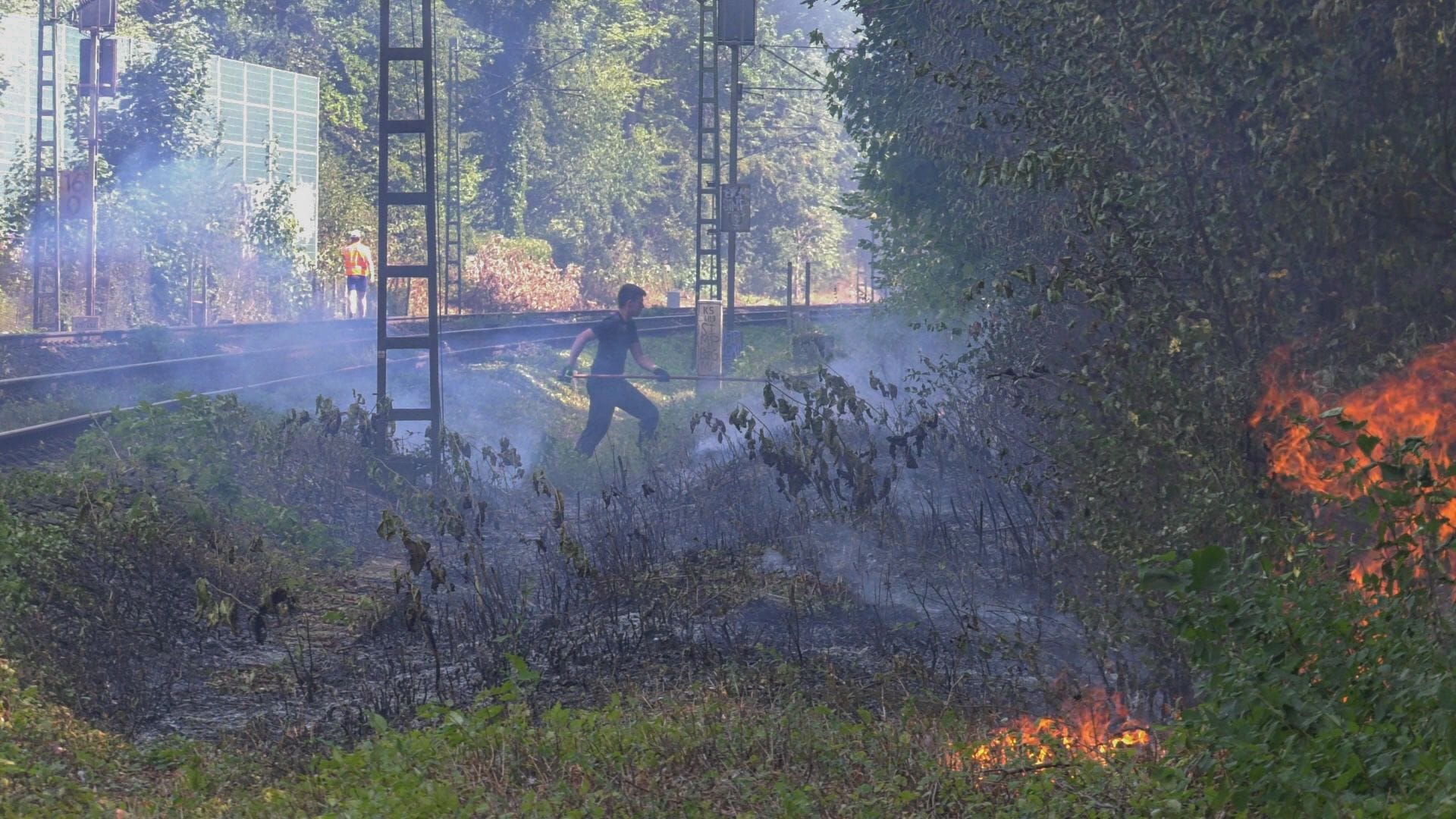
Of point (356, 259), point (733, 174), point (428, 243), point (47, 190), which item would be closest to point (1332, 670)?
point (428, 243)

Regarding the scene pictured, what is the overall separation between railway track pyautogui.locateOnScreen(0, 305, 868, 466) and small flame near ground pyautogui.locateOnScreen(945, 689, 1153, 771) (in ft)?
32.2

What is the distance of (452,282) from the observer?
44781 millimetres

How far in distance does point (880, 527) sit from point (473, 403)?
13452 mm

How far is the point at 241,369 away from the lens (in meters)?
24.0

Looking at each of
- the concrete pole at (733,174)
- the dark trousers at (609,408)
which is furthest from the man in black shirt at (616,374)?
the concrete pole at (733,174)

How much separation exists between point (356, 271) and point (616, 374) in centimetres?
1843

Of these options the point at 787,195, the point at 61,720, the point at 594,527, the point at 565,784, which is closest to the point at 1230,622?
the point at 565,784

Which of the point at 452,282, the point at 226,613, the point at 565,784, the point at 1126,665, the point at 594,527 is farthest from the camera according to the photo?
the point at 452,282

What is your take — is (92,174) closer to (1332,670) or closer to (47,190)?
(47,190)

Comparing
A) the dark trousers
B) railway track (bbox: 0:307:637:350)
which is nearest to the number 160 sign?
railway track (bbox: 0:307:637:350)

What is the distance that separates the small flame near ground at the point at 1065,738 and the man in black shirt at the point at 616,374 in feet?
31.9

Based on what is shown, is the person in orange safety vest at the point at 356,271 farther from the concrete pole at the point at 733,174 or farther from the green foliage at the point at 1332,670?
the green foliage at the point at 1332,670

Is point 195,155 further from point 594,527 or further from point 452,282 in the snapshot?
point 594,527

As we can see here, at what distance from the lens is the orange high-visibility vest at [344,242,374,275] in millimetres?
33581
